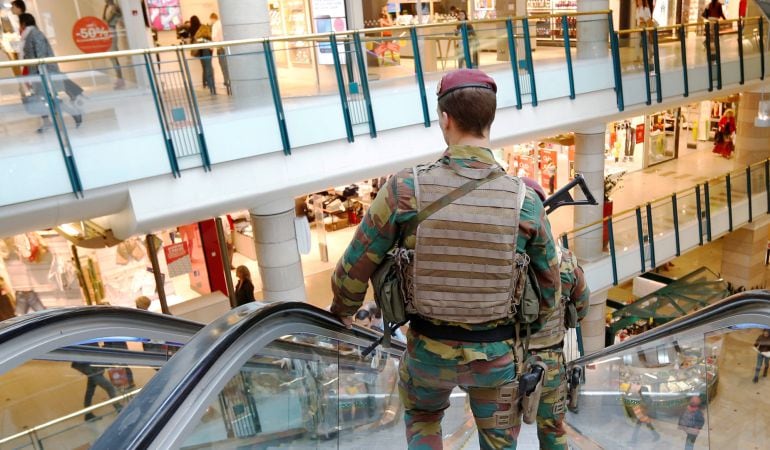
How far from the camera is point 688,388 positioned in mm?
4125

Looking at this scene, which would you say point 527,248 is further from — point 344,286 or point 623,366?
point 623,366

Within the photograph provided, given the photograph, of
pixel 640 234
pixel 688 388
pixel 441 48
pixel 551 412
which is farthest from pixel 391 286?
pixel 640 234

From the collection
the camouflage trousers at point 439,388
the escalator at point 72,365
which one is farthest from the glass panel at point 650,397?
the escalator at point 72,365

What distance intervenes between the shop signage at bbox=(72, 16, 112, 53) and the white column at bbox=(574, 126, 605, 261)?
8074 mm

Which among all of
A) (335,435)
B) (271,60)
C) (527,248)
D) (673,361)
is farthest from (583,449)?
(271,60)

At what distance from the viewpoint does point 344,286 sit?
8.09ft

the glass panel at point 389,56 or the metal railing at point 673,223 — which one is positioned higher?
the glass panel at point 389,56

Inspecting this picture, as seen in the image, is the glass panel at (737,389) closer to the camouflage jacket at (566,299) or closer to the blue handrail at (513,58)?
the camouflage jacket at (566,299)

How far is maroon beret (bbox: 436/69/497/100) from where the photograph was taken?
2.20 m

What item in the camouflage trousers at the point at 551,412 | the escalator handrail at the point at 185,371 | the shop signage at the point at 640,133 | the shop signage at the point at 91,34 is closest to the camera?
the escalator handrail at the point at 185,371

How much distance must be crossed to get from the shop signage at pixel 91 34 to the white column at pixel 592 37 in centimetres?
754

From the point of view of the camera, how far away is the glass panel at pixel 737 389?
3.42m

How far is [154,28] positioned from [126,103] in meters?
6.74

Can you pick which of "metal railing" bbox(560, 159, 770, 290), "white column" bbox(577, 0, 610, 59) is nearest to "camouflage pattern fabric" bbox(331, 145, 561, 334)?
"white column" bbox(577, 0, 610, 59)
